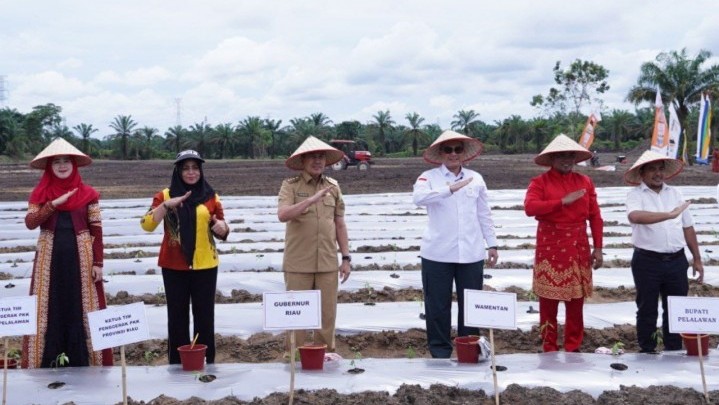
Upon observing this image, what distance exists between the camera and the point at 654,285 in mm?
3994

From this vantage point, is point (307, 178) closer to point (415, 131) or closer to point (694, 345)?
point (694, 345)

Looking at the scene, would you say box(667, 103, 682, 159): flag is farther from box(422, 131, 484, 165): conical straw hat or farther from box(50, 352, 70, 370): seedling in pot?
box(50, 352, 70, 370): seedling in pot

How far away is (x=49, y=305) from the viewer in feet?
12.4

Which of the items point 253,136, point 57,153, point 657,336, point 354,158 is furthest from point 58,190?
point 253,136

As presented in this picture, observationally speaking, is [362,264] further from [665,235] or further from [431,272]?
[665,235]

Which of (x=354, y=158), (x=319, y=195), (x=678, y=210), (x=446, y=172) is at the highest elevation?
(x=354, y=158)

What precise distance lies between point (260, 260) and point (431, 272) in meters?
3.46

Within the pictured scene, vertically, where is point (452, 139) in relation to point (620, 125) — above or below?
below

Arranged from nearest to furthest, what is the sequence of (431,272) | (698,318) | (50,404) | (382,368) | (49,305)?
(50,404)
(698,318)
(382,368)
(49,305)
(431,272)

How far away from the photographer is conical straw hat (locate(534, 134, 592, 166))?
388 cm

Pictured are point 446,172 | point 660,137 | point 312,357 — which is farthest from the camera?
point 660,137

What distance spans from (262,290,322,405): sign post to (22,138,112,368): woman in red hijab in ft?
4.50

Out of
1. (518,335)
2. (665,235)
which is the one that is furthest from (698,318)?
(518,335)

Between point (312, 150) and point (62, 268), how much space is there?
157 centimetres
